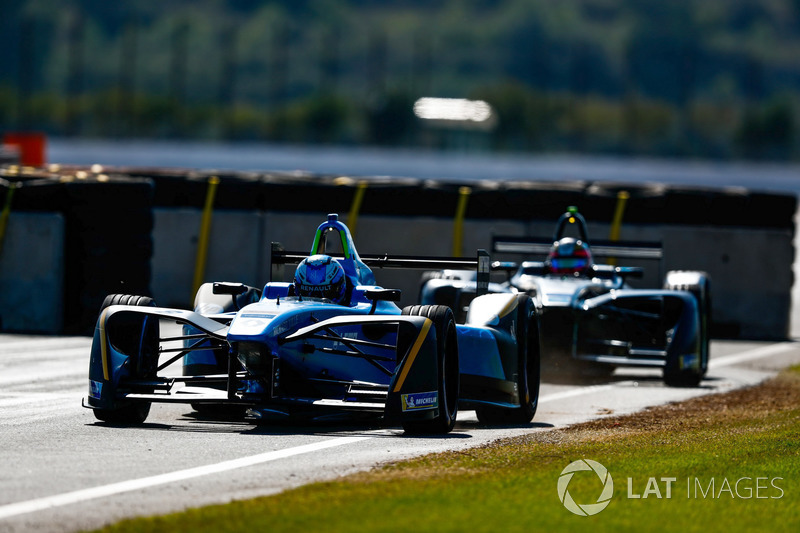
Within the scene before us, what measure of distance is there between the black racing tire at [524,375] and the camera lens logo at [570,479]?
277cm

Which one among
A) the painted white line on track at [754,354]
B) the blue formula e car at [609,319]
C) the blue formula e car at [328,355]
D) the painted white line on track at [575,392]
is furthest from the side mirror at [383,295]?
the painted white line on track at [754,354]

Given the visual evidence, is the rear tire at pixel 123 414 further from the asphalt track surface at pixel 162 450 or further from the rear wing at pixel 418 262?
the rear wing at pixel 418 262

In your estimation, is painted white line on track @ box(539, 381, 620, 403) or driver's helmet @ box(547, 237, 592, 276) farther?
driver's helmet @ box(547, 237, 592, 276)

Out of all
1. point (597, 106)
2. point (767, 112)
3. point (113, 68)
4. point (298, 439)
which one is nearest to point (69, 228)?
point (298, 439)

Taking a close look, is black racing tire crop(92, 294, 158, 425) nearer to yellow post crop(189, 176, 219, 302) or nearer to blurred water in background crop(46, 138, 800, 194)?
yellow post crop(189, 176, 219, 302)

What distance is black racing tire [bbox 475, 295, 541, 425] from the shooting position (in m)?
12.2

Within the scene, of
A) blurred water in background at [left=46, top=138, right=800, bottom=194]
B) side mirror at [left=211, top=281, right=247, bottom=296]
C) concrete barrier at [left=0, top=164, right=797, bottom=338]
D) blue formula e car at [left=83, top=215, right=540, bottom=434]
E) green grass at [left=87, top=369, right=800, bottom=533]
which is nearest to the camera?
green grass at [left=87, top=369, right=800, bottom=533]

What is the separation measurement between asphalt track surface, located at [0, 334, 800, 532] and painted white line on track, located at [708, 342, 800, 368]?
4121 millimetres

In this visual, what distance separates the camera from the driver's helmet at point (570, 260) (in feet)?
59.7

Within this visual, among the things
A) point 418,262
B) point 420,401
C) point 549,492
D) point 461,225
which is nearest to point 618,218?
point 461,225

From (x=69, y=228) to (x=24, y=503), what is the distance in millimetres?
13020

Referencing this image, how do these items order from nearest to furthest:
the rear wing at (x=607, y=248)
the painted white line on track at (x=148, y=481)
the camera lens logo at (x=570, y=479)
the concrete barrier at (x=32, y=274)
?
the painted white line on track at (x=148, y=481) → the camera lens logo at (x=570, y=479) → the rear wing at (x=607, y=248) → the concrete barrier at (x=32, y=274)

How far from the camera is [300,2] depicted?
197125 mm

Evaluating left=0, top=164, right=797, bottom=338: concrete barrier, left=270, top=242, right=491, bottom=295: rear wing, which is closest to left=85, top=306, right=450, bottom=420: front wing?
left=270, top=242, right=491, bottom=295: rear wing
